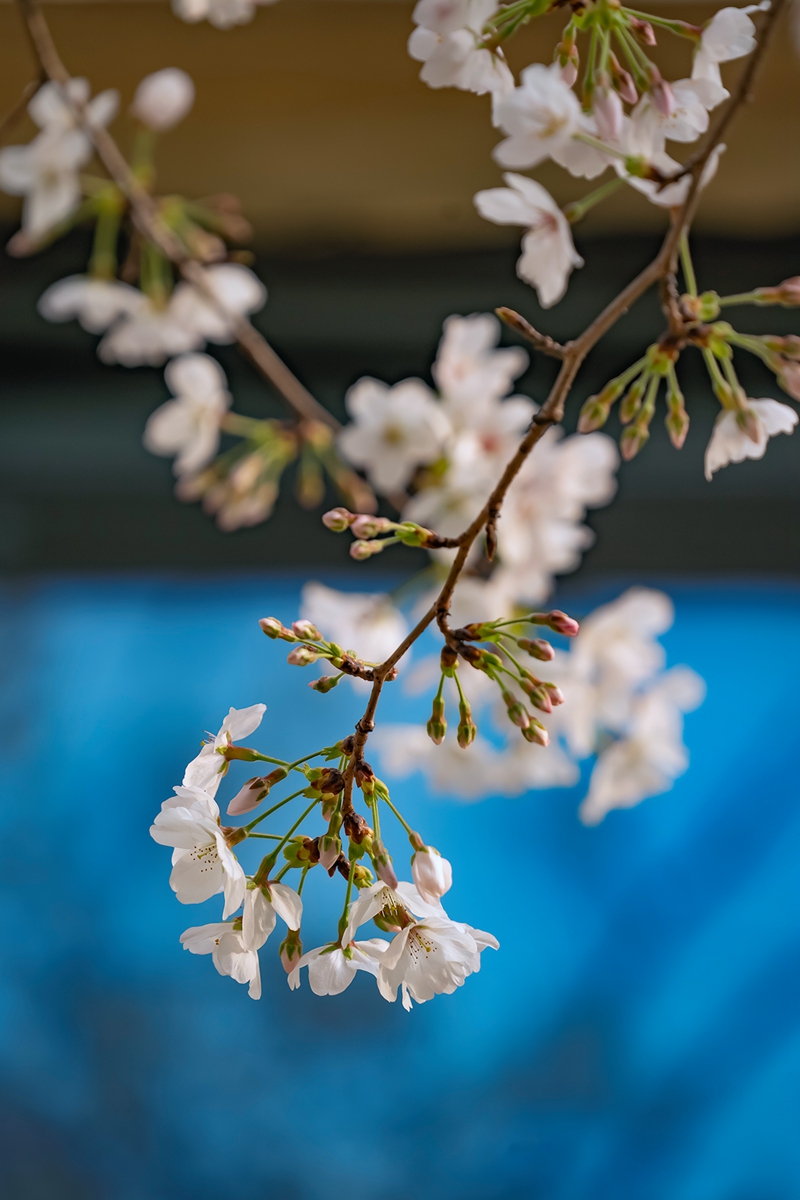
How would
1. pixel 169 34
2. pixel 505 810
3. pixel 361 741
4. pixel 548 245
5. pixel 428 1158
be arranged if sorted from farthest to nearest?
1. pixel 169 34
2. pixel 505 810
3. pixel 428 1158
4. pixel 548 245
5. pixel 361 741

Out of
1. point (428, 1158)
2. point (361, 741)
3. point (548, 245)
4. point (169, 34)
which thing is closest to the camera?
point (361, 741)

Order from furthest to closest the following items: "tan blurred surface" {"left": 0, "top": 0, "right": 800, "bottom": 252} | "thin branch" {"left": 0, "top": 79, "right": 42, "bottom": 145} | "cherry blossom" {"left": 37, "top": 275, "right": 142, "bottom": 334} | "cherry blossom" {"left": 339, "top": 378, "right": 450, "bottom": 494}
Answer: "tan blurred surface" {"left": 0, "top": 0, "right": 800, "bottom": 252} < "cherry blossom" {"left": 37, "top": 275, "right": 142, "bottom": 334} < "cherry blossom" {"left": 339, "top": 378, "right": 450, "bottom": 494} < "thin branch" {"left": 0, "top": 79, "right": 42, "bottom": 145}

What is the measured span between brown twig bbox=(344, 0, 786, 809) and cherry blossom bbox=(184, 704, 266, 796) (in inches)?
2.1

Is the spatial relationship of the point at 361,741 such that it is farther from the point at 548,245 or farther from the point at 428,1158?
the point at 428,1158

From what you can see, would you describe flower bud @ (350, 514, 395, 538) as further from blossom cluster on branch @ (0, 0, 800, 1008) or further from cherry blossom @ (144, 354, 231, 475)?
cherry blossom @ (144, 354, 231, 475)

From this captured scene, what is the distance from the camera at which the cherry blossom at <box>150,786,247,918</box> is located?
1.23 ft

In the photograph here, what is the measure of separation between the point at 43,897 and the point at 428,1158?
0.74 metres

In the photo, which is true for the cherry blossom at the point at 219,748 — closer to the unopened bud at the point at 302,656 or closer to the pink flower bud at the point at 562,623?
the unopened bud at the point at 302,656

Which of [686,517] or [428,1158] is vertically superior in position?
[686,517]

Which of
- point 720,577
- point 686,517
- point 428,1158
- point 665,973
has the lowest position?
point 428,1158

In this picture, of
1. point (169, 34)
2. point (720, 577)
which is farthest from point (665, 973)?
point (169, 34)

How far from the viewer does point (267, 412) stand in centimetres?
172

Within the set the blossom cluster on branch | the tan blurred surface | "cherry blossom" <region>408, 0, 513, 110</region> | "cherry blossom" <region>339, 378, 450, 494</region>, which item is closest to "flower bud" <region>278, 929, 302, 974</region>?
the blossom cluster on branch

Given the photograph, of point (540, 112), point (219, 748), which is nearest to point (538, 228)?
point (540, 112)
